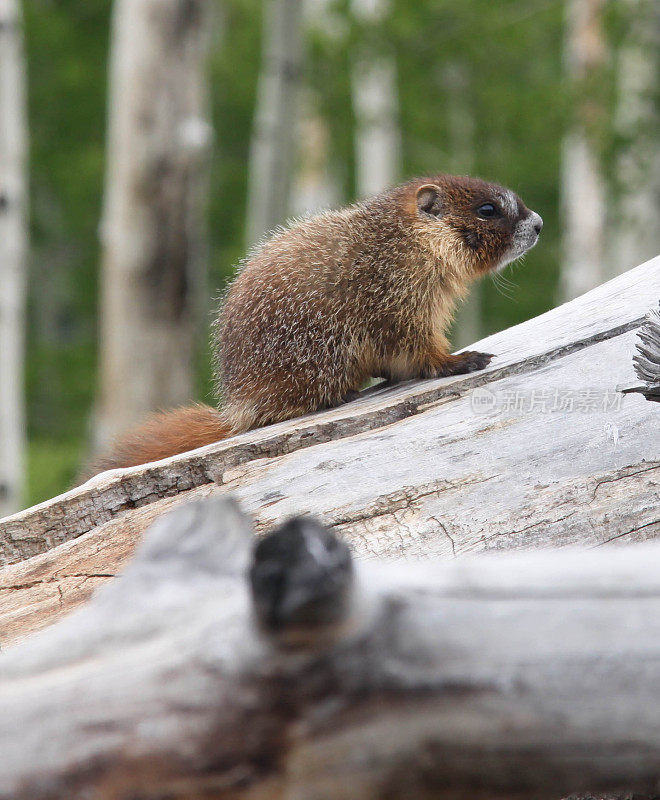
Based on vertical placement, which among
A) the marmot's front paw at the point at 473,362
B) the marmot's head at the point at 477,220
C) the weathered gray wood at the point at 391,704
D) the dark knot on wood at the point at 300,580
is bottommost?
the weathered gray wood at the point at 391,704

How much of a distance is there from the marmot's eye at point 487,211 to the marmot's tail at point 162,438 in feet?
5.69

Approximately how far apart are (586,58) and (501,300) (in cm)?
1521

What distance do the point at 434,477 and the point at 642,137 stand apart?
14.3 m

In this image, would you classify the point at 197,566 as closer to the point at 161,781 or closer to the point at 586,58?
the point at 161,781

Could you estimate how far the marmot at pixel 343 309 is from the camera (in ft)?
15.6

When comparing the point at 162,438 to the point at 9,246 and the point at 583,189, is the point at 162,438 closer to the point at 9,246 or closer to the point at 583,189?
the point at 9,246

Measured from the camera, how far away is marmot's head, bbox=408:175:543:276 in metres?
5.16

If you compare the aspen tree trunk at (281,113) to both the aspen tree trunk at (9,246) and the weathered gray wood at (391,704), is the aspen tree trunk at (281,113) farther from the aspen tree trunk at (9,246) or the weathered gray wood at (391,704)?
the weathered gray wood at (391,704)

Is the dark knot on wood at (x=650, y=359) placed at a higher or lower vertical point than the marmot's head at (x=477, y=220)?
lower

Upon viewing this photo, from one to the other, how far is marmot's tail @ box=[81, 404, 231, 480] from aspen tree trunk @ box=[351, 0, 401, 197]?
13.4 m

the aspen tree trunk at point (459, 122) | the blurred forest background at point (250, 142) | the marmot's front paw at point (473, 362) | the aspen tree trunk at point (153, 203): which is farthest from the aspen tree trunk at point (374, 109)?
the marmot's front paw at point (473, 362)

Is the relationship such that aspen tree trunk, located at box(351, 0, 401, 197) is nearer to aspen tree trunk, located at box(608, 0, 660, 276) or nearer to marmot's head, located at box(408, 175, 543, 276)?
aspen tree trunk, located at box(608, 0, 660, 276)

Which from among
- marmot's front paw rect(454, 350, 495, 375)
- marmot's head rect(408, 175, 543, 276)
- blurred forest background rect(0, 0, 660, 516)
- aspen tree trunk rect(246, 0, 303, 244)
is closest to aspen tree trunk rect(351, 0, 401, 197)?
blurred forest background rect(0, 0, 660, 516)

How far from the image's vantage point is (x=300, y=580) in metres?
1.71
